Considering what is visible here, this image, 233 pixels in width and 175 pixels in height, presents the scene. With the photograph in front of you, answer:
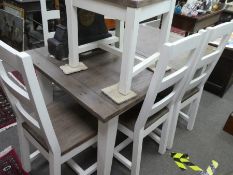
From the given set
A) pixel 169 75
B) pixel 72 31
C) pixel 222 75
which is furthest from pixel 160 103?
pixel 222 75

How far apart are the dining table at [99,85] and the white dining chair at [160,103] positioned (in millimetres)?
101

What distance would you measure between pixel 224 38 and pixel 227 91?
138 centimetres

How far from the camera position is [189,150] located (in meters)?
1.72

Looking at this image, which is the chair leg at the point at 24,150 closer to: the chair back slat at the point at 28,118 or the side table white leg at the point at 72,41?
the chair back slat at the point at 28,118

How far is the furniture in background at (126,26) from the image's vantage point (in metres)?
0.85

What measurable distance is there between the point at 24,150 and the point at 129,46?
37.0 inches

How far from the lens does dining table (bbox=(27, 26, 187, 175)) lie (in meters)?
0.98

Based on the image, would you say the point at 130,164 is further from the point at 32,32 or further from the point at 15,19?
the point at 32,32

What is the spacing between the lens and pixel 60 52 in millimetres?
1237

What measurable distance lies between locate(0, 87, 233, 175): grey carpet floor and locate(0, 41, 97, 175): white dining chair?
23cm

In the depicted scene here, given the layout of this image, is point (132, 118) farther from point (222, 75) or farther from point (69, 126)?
point (222, 75)

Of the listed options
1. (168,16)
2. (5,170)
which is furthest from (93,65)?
(5,170)

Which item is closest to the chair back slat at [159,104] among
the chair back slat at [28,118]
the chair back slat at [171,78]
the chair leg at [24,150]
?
the chair back slat at [171,78]

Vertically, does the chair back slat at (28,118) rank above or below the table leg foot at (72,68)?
below
